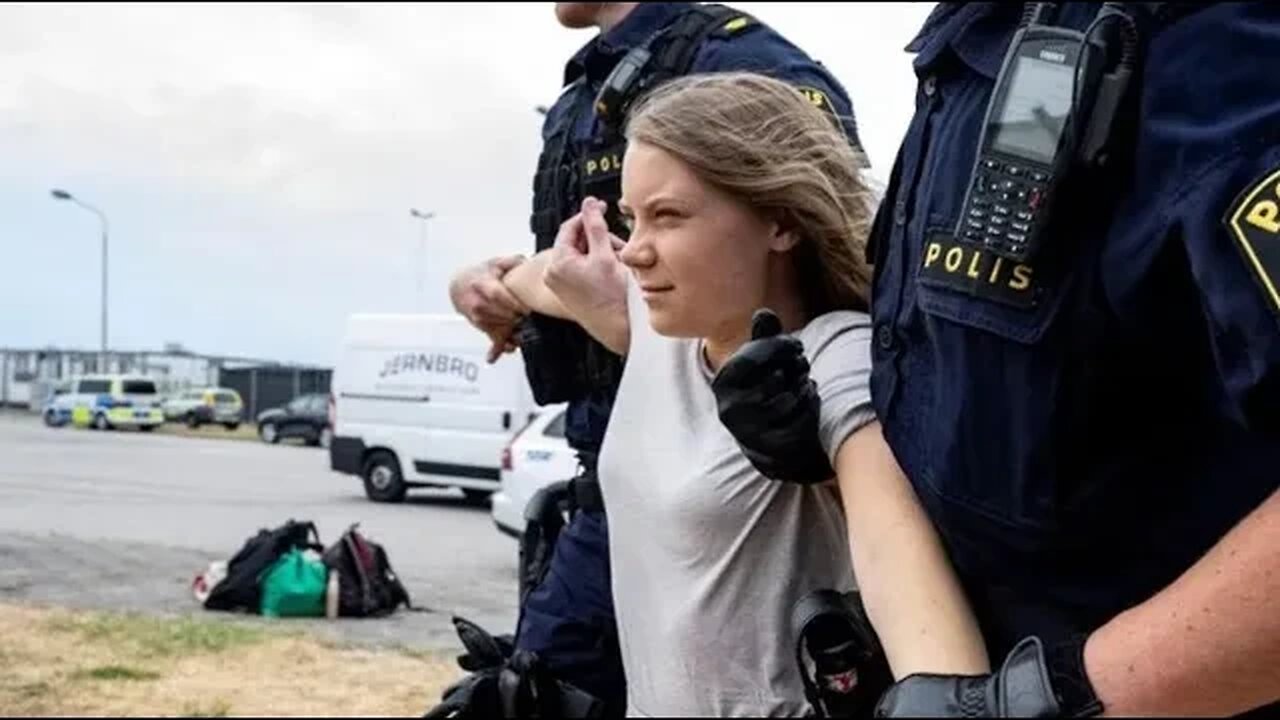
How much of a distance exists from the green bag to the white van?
129 inches

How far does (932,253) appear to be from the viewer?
1138mm

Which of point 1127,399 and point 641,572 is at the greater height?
point 1127,399

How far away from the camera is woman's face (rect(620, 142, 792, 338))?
145 cm

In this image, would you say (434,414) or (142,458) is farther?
(434,414)

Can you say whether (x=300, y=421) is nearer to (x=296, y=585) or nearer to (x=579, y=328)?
(x=296, y=585)

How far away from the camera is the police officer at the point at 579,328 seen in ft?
6.79

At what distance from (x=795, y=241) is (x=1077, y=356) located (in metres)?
0.48

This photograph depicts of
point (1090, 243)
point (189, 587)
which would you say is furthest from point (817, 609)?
point (189, 587)

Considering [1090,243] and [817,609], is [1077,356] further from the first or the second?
[817,609]

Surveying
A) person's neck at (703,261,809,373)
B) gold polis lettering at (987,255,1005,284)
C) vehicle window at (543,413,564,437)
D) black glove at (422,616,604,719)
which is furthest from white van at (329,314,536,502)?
gold polis lettering at (987,255,1005,284)

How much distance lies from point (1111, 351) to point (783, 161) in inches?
19.3

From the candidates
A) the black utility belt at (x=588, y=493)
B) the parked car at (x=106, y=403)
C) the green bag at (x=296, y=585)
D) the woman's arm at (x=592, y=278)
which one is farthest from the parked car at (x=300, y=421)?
the woman's arm at (x=592, y=278)

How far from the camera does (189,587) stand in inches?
169

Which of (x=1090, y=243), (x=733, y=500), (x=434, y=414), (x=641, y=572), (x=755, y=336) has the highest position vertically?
(x=1090, y=243)
